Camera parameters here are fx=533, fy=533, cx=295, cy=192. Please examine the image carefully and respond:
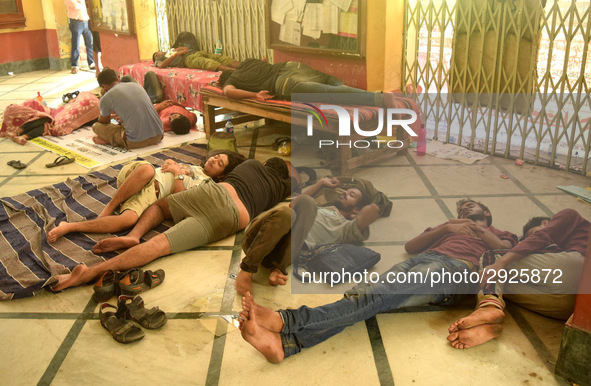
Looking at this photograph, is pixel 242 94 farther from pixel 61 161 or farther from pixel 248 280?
pixel 248 280

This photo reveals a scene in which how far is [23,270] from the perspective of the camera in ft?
9.89

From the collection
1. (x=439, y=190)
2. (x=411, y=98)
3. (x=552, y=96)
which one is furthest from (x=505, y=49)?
(x=439, y=190)

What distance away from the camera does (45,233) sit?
11.2 feet

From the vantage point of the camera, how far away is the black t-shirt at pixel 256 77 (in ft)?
17.3

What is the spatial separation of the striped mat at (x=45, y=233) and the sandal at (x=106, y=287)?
260mm

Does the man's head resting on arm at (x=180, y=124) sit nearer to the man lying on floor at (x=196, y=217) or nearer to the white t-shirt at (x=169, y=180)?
the white t-shirt at (x=169, y=180)

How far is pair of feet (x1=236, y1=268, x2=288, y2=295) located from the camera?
281cm

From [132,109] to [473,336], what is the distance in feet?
12.8

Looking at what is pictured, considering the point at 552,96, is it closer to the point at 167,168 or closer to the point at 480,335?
the point at 480,335

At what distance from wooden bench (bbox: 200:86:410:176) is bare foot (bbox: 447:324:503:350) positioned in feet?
7.49

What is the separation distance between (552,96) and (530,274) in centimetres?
242

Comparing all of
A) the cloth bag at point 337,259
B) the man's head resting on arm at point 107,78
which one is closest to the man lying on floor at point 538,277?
the cloth bag at point 337,259

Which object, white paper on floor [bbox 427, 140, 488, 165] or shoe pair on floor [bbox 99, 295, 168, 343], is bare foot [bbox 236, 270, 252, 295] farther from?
white paper on floor [bbox 427, 140, 488, 165]

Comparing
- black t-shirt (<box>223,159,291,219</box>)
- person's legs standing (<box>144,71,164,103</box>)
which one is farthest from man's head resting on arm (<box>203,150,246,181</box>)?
person's legs standing (<box>144,71,164,103</box>)
